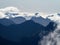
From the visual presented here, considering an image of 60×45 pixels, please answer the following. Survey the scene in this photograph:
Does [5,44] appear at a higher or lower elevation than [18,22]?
lower

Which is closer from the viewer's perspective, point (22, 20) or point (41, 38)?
point (41, 38)

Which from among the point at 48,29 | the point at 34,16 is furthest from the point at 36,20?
the point at 48,29

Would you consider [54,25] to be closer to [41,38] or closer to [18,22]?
[41,38]

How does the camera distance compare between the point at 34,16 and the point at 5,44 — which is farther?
the point at 34,16

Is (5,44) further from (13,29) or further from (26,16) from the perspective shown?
(26,16)

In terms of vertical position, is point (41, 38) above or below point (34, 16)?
below

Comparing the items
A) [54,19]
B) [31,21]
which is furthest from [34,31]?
[54,19]

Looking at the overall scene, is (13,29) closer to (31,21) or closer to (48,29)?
(31,21)
